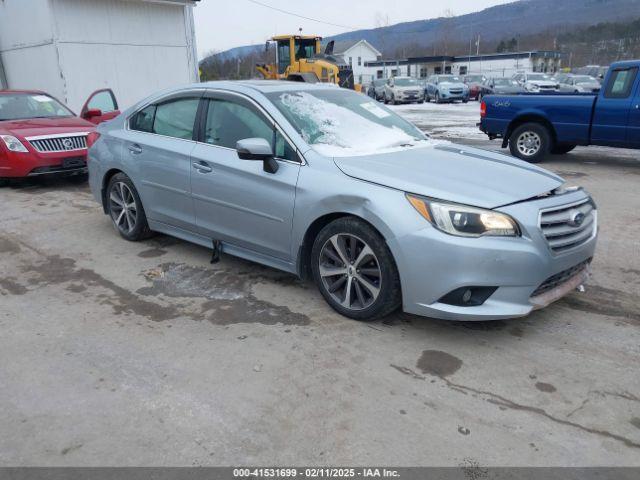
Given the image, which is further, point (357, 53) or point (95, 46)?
point (357, 53)

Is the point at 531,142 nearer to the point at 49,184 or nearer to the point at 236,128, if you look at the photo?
the point at 236,128

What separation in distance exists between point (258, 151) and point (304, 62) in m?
19.5

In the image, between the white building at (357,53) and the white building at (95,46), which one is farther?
the white building at (357,53)

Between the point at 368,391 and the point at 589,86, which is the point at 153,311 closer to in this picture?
the point at 368,391

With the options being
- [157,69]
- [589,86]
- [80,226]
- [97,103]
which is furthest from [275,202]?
[589,86]

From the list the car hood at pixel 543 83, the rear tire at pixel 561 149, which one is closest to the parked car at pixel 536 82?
the car hood at pixel 543 83

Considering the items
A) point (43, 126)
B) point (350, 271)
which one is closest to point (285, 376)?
point (350, 271)

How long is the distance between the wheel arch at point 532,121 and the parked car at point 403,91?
20331mm

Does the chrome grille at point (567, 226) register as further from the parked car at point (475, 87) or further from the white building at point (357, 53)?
the white building at point (357, 53)

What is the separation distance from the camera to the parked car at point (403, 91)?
30094 mm

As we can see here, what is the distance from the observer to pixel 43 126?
855 cm

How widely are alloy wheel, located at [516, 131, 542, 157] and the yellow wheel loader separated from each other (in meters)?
12.1

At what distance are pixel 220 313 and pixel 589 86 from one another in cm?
2479

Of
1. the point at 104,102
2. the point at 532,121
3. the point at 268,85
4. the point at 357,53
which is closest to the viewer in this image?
the point at 268,85
